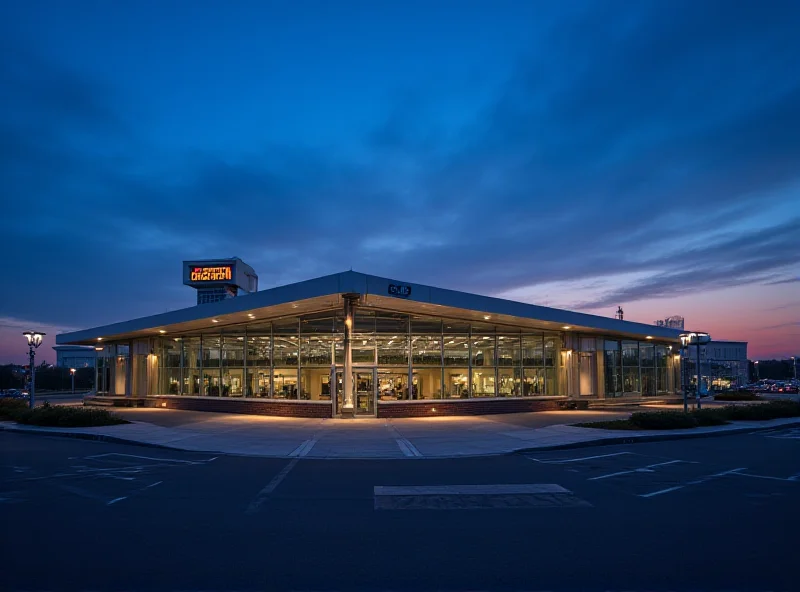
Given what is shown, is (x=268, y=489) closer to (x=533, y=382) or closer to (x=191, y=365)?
(x=533, y=382)

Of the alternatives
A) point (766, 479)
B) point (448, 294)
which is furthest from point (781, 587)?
point (448, 294)

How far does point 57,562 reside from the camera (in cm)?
636

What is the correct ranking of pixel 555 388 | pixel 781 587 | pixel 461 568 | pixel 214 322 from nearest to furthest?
1. pixel 781 587
2. pixel 461 568
3. pixel 214 322
4. pixel 555 388

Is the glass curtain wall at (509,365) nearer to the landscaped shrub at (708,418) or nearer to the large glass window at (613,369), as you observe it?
the large glass window at (613,369)

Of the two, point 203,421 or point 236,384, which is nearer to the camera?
point 203,421

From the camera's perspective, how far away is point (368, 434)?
2098 centimetres

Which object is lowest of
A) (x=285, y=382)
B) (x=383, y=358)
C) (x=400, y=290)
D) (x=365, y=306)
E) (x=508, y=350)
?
(x=285, y=382)

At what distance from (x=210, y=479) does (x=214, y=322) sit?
1857 centimetres

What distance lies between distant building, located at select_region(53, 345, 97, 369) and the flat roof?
47.1 meters

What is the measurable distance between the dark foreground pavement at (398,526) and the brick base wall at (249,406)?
13.5 m

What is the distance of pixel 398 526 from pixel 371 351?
20.2 m

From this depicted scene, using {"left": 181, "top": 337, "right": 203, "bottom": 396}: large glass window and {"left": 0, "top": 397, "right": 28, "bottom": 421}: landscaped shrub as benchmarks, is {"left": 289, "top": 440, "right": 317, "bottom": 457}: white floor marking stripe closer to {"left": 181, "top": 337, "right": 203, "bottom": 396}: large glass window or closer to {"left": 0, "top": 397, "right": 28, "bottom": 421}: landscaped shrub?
{"left": 0, "top": 397, "right": 28, "bottom": 421}: landscaped shrub

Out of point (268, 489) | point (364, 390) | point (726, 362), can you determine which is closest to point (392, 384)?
point (364, 390)

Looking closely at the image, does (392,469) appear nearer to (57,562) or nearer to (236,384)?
(57,562)
